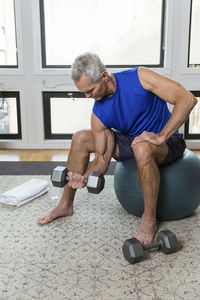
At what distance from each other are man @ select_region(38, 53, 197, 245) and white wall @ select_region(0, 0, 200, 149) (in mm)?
1567

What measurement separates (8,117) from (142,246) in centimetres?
238

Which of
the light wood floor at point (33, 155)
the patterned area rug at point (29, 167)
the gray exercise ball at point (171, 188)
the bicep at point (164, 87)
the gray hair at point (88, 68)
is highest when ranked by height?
the gray hair at point (88, 68)

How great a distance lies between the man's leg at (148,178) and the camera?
1.46m

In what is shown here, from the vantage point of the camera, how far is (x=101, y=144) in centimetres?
163

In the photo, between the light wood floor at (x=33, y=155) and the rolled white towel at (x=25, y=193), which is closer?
the rolled white towel at (x=25, y=193)

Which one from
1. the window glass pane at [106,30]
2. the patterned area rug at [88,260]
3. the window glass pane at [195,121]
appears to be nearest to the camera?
the patterned area rug at [88,260]

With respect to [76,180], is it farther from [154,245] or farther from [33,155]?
[33,155]

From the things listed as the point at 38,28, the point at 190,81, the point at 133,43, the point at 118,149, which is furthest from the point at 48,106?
the point at 118,149

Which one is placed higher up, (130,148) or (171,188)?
(130,148)

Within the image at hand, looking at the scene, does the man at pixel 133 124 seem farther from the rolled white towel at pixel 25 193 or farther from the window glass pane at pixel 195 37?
the window glass pane at pixel 195 37

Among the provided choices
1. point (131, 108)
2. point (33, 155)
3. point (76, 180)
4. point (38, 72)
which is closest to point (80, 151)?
point (76, 180)

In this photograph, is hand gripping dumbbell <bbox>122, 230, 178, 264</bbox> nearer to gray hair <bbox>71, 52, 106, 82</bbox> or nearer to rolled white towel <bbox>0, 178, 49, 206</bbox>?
gray hair <bbox>71, 52, 106, 82</bbox>

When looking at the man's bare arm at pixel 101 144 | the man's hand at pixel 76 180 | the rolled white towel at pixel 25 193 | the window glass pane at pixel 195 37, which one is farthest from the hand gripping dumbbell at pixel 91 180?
the window glass pane at pixel 195 37

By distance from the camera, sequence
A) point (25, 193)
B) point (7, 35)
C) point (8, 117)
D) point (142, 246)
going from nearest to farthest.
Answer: point (142, 246)
point (25, 193)
point (7, 35)
point (8, 117)
